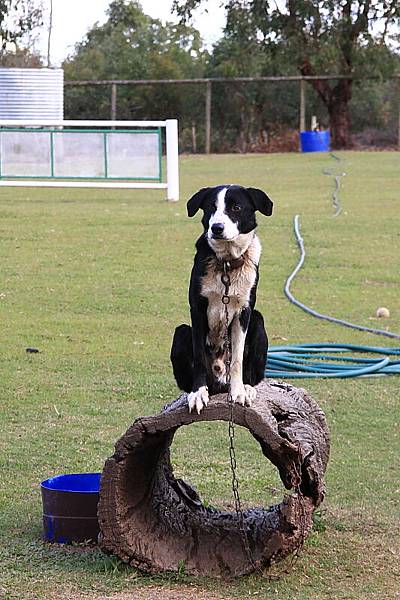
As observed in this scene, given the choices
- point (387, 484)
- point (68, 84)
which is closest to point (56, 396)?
point (387, 484)

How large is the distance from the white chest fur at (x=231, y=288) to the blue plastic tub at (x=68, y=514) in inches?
47.8

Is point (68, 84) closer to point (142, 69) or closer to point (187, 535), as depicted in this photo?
point (142, 69)

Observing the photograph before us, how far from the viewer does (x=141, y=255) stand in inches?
615

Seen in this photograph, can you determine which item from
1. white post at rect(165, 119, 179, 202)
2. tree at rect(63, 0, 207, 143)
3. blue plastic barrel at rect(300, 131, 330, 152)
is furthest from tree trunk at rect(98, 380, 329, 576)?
tree at rect(63, 0, 207, 143)

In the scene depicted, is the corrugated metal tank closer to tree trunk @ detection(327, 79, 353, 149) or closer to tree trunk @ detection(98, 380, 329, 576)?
tree trunk @ detection(327, 79, 353, 149)

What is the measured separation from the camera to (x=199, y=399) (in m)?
5.27

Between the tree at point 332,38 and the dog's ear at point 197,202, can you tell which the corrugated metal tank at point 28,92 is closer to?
the tree at point 332,38

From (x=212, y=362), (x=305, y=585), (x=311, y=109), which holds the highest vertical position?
(x=311, y=109)

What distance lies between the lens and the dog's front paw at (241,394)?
535 cm

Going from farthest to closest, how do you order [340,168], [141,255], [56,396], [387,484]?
[340,168], [141,255], [56,396], [387,484]

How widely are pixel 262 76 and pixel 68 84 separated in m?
7.32

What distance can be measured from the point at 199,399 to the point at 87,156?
16351 millimetres

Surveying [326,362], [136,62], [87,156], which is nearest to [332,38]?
[136,62]

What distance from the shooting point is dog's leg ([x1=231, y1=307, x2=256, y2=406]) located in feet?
17.6
